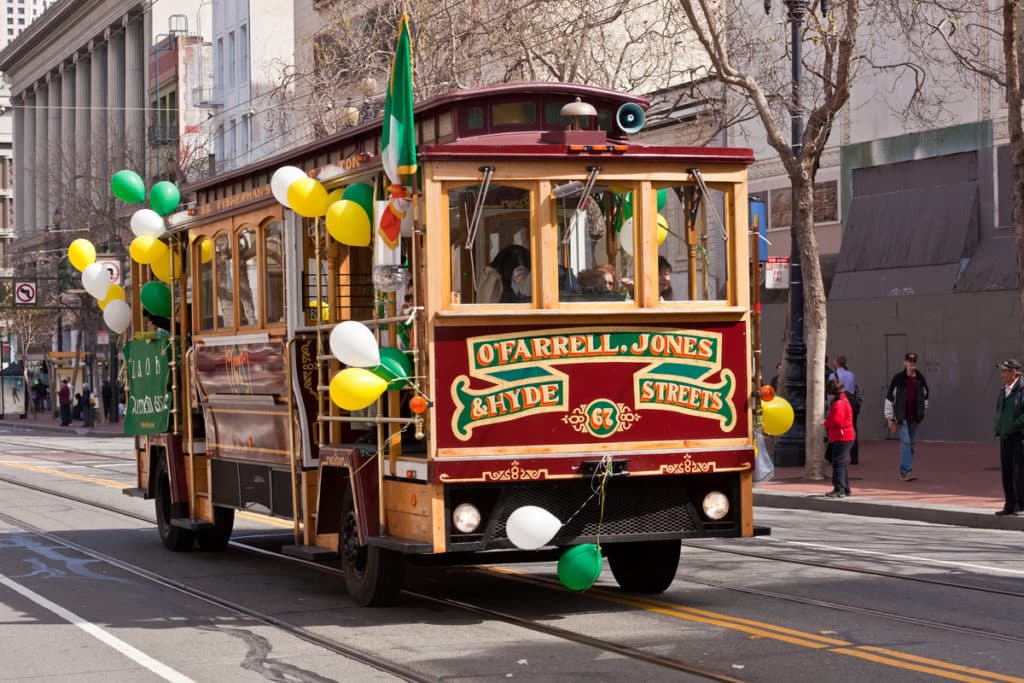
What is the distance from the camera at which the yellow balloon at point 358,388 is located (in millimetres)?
9961

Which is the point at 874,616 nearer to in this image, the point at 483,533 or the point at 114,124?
the point at 483,533

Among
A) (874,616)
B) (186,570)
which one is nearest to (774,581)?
(874,616)

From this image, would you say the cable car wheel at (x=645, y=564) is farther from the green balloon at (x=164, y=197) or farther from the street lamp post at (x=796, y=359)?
the street lamp post at (x=796, y=359)

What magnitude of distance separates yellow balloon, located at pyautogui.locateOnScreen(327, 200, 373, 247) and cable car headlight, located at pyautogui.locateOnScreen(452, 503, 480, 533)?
1970 mm

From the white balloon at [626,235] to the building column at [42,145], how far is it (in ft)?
256

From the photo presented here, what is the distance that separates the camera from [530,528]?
9953mm

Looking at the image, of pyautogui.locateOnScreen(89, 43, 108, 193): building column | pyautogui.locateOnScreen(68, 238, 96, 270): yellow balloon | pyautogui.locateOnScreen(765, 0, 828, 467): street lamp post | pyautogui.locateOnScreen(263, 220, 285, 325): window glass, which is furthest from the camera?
pyautogui.locateOnScreen(89, 43, 108, 193): building column

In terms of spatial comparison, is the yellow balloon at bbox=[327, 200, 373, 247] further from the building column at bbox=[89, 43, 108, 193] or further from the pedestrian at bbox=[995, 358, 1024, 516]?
the building column at bbox=[89, 43, 108, 193]

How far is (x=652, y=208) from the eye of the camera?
34.7 feet

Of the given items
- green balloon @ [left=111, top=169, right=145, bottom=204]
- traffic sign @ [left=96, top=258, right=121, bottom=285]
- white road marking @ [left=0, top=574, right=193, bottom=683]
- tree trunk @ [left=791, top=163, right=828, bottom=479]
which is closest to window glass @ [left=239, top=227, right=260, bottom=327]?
green balloon @ [left=111, top=169, right=145, bottom=204]

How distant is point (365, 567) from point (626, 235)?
9.66 feet

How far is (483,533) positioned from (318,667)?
64.2 inches

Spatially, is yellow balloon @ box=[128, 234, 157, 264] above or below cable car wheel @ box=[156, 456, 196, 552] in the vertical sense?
above

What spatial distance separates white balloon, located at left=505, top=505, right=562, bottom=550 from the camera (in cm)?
995
